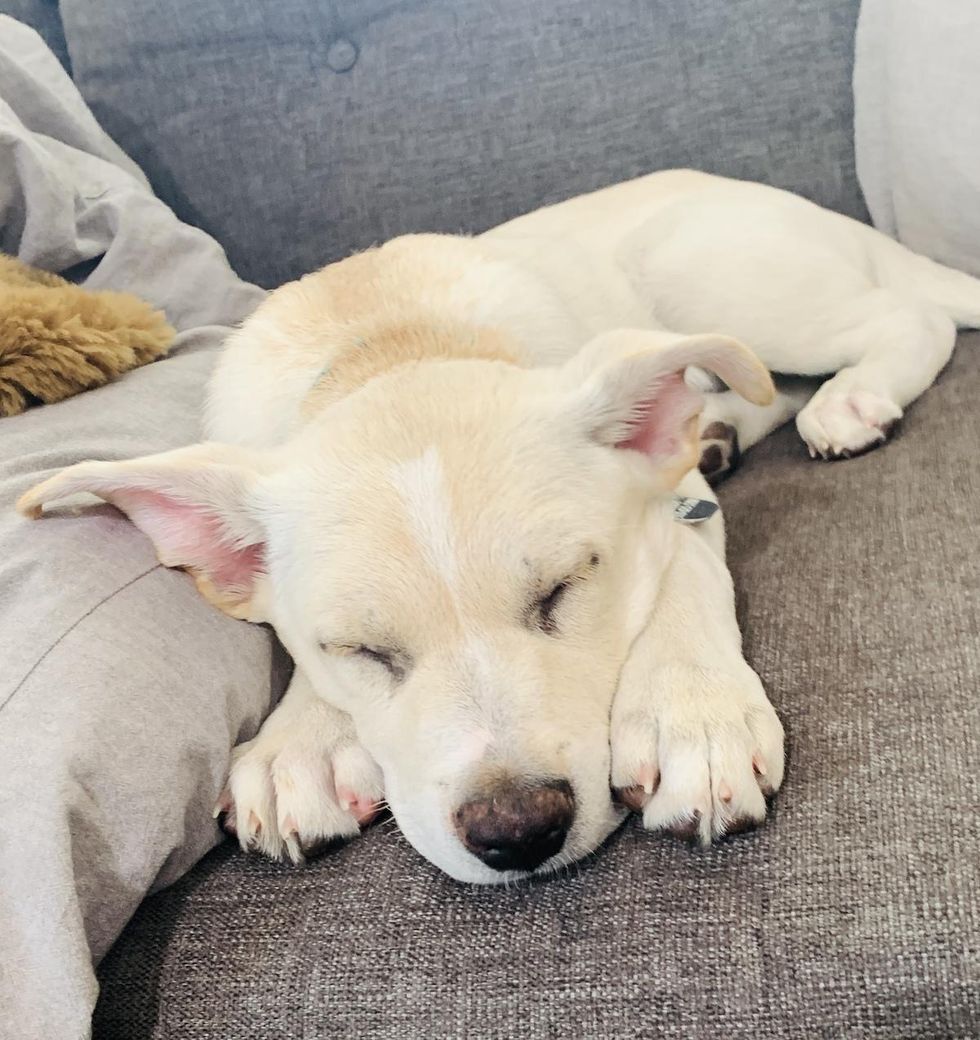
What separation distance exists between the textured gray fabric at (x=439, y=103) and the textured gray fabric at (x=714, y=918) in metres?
1.58

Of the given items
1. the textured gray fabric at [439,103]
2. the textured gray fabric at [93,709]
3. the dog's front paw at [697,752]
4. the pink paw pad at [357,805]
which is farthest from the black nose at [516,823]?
the textured gray fabric at [439,103]

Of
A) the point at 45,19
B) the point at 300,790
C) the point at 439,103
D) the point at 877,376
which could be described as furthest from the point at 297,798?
the point at 45,19

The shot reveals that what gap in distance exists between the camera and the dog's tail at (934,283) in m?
2.25

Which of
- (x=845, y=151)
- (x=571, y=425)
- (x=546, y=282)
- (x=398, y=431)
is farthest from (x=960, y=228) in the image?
(x=398, y=431)

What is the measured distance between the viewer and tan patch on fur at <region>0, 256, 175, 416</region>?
1.65 meters

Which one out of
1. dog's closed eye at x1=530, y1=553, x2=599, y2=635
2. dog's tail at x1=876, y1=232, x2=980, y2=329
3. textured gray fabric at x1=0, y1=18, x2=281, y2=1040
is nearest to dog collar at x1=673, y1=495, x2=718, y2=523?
dog's closed eye at x1=530, y1=553, x2=599, y2=635

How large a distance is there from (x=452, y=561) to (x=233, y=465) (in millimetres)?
383

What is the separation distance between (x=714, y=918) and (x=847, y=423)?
1114 mm

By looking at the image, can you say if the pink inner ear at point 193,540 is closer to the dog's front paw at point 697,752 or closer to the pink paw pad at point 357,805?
the pink paw pad at point 357,805

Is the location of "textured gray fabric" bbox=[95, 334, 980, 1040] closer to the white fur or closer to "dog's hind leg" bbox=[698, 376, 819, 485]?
the white fur

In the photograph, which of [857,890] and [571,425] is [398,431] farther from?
[857,890]

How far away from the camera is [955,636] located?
128cm

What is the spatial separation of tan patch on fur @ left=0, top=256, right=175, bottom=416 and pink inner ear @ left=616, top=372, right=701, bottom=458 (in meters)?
0.97

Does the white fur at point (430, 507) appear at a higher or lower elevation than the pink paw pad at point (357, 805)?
higher
